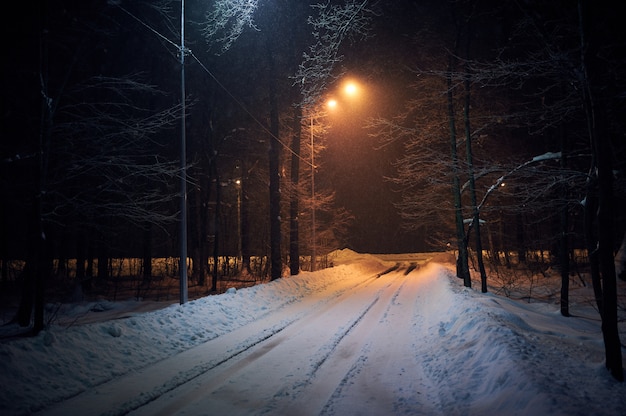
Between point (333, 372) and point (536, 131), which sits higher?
point (536, 131)

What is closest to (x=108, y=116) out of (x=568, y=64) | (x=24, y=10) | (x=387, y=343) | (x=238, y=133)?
(x=24, y=10)

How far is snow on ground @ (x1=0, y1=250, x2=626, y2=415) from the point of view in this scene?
4871 mm

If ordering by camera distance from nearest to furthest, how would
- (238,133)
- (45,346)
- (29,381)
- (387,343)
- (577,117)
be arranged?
(29,381)
(45,346)
(387,343)
(577,117)
(238,133)

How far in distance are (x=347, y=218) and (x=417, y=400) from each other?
27.2 metres

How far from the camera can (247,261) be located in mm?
32406

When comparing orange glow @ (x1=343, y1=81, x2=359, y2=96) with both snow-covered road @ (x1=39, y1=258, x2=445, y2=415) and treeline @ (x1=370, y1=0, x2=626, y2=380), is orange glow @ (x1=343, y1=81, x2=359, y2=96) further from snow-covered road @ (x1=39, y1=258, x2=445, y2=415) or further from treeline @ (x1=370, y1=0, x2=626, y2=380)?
snow-covered road @ (x1=39, y1=258, x2=445, y2=415)

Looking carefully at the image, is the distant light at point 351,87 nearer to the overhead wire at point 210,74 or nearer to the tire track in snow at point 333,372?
the overhead wire at point 210,74

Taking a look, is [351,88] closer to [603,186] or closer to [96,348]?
[603,186]

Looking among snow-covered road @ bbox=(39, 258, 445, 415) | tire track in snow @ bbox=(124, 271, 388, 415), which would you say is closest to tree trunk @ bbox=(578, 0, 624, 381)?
snow-covered road @ bbox=(39, 258, 445, 415)

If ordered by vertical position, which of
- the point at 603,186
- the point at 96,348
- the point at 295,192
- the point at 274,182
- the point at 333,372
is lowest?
the point at 333,372

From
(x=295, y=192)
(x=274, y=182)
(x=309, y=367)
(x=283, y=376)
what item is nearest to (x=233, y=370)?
(x=283, y=376)

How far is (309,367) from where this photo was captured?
21.6 ft

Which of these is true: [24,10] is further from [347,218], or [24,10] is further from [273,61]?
[347,218]

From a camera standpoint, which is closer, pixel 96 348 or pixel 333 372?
pixel 333 372
